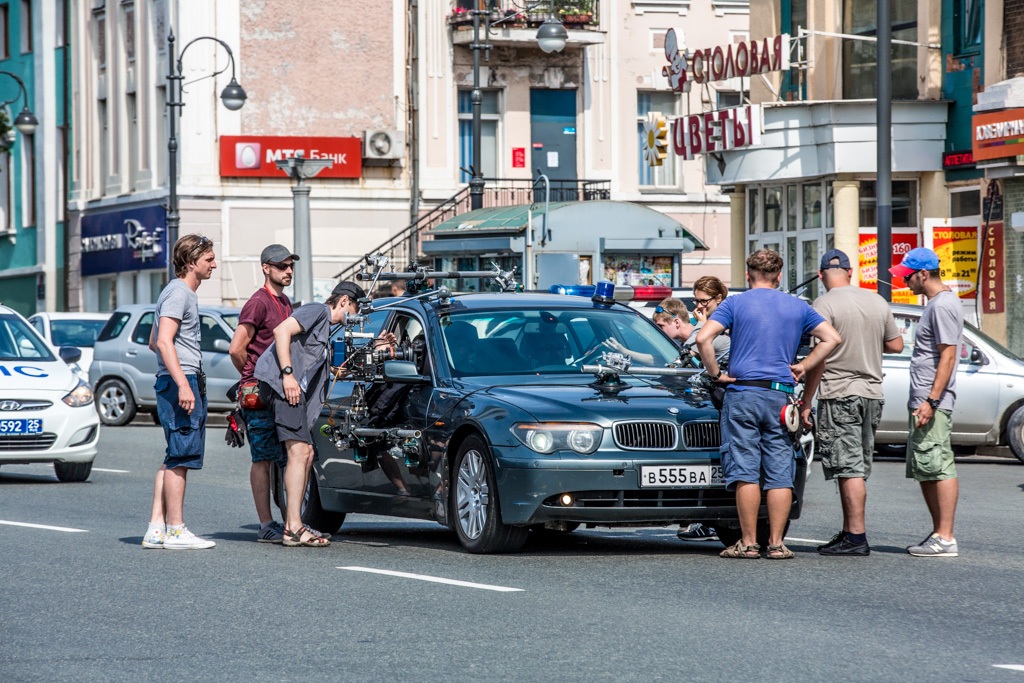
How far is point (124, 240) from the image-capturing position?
44.8 metres

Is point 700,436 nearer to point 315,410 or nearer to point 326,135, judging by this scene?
point 315,410

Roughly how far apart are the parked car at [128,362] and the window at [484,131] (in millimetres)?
17154

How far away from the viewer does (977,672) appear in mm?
6801

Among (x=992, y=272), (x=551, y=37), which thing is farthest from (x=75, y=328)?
(x=992, y=272)

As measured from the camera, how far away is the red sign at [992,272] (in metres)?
25.7

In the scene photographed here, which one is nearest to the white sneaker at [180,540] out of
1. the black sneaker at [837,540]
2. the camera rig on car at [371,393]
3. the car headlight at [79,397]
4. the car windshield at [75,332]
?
the camera rig on car at [371,393]

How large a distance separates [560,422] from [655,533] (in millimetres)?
2676

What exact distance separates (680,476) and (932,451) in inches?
65.1

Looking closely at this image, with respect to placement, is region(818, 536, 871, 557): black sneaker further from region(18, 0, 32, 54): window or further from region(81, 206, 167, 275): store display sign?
region(18, 0, 32, 54): window

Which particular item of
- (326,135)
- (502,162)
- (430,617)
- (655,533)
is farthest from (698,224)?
(430,617)

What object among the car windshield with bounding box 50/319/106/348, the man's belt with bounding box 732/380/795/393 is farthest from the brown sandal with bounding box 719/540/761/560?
the car windshield with bounding box 50/319/106/348

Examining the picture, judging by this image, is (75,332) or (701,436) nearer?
(701,436)

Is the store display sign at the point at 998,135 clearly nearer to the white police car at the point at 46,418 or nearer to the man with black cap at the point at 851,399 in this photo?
the white police car at the point at 46,418

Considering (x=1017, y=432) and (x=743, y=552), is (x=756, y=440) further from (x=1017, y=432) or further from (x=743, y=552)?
(x=1017, y=432)
